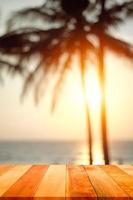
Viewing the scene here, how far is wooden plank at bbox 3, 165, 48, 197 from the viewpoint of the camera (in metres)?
2.50

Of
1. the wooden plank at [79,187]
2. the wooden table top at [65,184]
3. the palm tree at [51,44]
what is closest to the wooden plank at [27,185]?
the wooden table top at [65,184]

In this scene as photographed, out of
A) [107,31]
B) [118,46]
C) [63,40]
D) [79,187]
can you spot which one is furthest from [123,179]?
[63,40]

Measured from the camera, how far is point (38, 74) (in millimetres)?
9117

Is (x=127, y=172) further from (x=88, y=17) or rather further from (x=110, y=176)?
(x=88, y=17)

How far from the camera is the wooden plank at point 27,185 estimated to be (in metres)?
2.50

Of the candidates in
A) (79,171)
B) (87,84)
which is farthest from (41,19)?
(79,171)

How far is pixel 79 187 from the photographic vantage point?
280 centimetres

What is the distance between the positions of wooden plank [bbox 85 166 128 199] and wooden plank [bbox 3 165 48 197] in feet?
1.27

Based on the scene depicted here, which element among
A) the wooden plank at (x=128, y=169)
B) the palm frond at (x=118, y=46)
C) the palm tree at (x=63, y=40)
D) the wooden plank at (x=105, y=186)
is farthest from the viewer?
the palm tree at (x=63, y=40)

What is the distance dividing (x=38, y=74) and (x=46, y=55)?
439 mm

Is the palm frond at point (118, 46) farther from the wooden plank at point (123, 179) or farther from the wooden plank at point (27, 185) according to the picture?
the wooden plank at point (27, 185)

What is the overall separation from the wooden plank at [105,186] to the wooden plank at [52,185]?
0.21m

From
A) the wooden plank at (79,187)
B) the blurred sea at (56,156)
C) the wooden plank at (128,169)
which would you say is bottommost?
the wooden plank at (79,187)

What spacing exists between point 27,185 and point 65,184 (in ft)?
0.85
